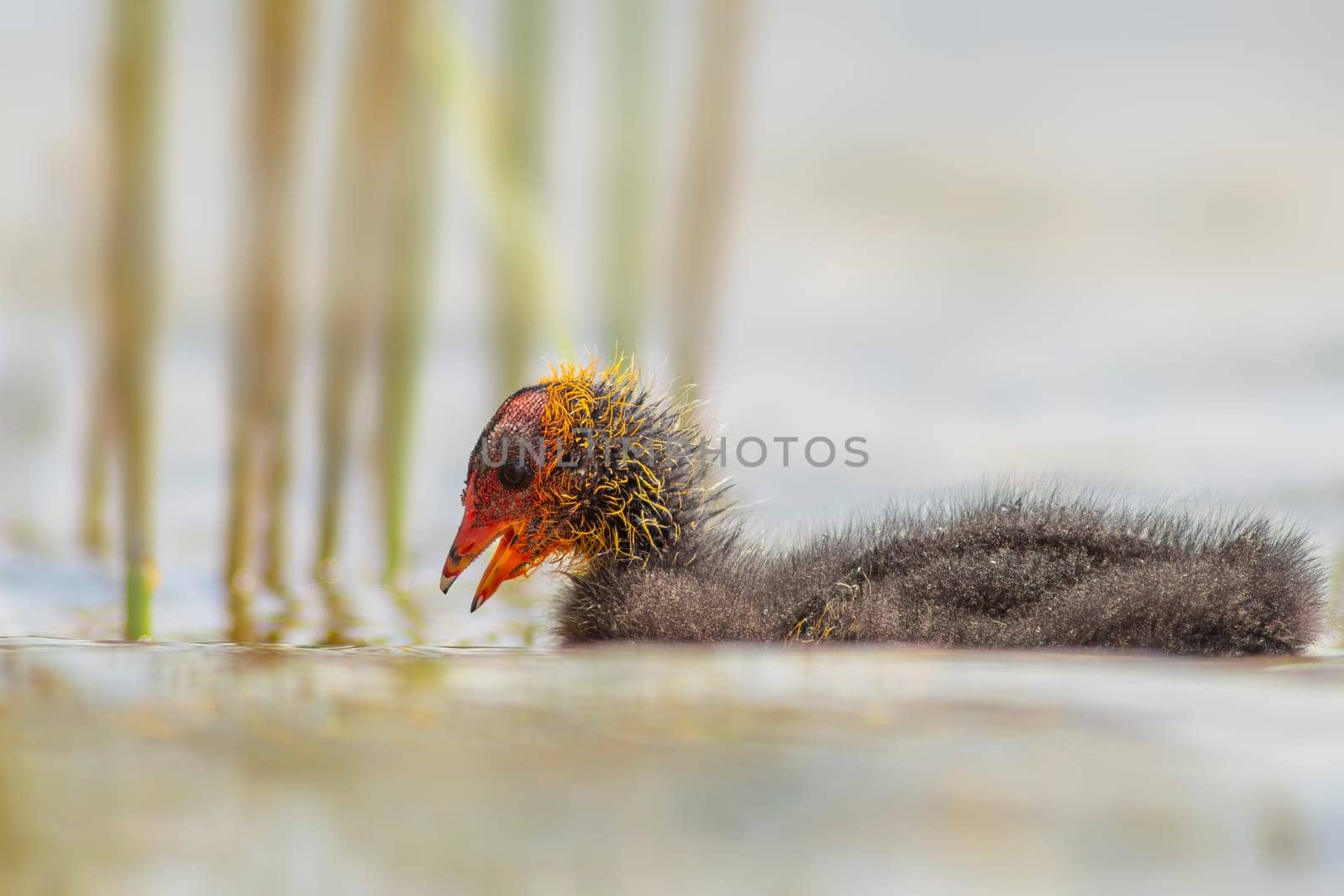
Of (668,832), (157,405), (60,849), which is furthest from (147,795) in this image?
(157,405)

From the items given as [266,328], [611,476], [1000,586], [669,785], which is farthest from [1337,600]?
[266,328]

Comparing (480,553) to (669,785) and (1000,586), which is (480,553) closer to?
(1000,586)

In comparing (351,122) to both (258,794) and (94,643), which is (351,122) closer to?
(94,643)

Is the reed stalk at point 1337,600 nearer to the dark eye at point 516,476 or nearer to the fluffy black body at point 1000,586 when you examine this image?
the fluffy black body at point 1000,586

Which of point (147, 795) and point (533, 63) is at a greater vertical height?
point (533, 63)

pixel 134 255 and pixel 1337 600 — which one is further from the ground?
pixel 134 255

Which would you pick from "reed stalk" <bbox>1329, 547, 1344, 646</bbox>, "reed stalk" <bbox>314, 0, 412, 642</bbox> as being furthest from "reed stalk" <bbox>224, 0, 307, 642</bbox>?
"reed stalk" <bbox>1329, 547, 1344, 646</bbox>
